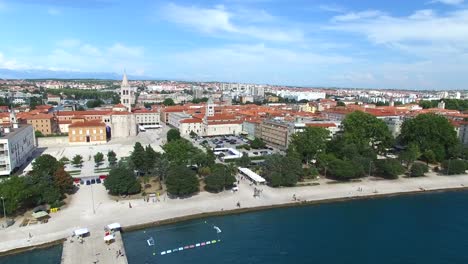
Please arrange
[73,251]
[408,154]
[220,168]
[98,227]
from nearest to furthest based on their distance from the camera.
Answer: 1. [73,251]
2. [98,227]
3. [220,168]
4. [408,154]

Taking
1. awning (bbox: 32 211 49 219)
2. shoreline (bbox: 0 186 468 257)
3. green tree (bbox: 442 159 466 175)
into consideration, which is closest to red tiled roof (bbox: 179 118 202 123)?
shoreline (bbox: 0 186 468 257)

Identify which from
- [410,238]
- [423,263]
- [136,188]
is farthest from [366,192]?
[136,188]

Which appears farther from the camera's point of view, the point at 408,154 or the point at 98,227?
the point at 408,154

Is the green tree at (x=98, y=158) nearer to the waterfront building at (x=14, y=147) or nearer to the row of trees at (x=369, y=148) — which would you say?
the waterfront building at (x=14, y=147)

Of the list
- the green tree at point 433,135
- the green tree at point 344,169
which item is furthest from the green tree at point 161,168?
the green tree at point 433,135

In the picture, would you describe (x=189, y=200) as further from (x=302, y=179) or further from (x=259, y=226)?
(x=302, y=179)

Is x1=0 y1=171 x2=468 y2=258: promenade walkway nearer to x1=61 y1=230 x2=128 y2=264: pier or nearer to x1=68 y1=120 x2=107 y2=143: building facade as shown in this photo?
x1=61 y1=230 x2=128 y2=264: pier
